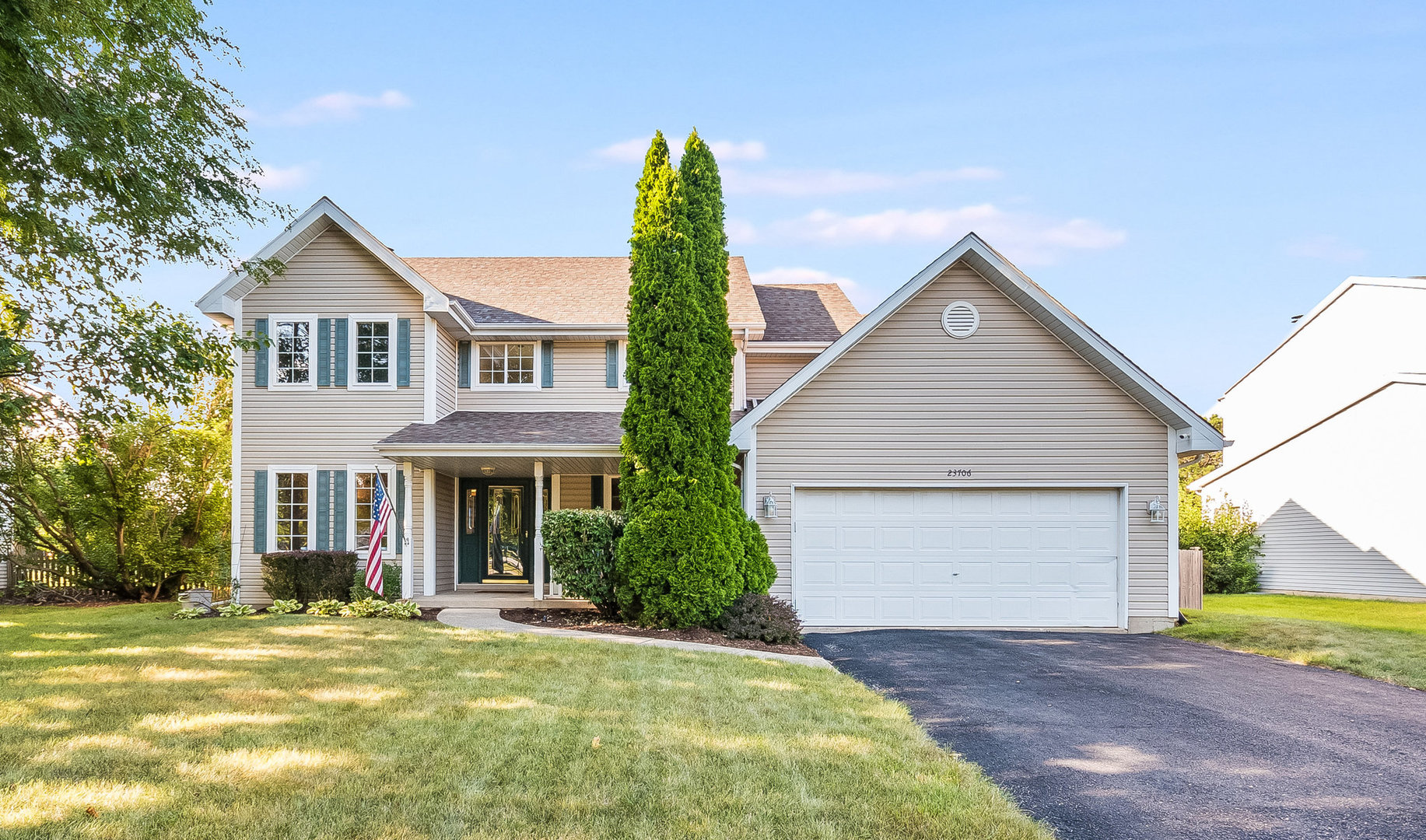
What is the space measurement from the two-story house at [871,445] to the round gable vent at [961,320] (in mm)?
25

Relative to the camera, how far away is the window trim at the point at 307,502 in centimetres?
1430

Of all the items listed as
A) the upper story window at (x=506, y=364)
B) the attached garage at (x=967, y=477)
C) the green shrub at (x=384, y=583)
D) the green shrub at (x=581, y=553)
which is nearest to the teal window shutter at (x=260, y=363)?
the upper story window at (x=506, y=364)

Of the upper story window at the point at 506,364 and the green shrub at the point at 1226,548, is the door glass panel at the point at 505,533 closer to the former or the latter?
the upper story window at the point at 506,364

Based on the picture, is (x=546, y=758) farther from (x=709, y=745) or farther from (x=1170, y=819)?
(x=1170, y=819)

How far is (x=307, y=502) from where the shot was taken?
14.4 metres

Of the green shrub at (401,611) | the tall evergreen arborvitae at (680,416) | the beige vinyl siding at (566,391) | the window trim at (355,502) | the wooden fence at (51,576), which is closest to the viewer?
the tall evergreen arborvitae at (680,416)

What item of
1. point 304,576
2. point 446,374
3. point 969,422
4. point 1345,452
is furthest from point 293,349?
point 1345,452

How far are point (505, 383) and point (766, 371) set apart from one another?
5.21 metres

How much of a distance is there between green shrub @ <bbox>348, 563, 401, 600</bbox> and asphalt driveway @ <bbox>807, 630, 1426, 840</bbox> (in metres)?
7.05

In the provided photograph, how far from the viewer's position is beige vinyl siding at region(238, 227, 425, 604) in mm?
14508

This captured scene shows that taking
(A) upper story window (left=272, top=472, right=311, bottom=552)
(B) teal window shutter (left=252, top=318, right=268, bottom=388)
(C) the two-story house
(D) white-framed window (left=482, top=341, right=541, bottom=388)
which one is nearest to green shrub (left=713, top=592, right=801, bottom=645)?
(C) the two-story house

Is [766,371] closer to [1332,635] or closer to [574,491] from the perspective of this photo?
[574,491]

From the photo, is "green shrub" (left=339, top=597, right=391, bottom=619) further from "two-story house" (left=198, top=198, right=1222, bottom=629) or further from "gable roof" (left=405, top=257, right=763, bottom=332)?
"gable roof" (left=405, top=257, right=763, bottom=332)

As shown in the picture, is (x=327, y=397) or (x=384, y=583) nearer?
(x=384, y=583)
